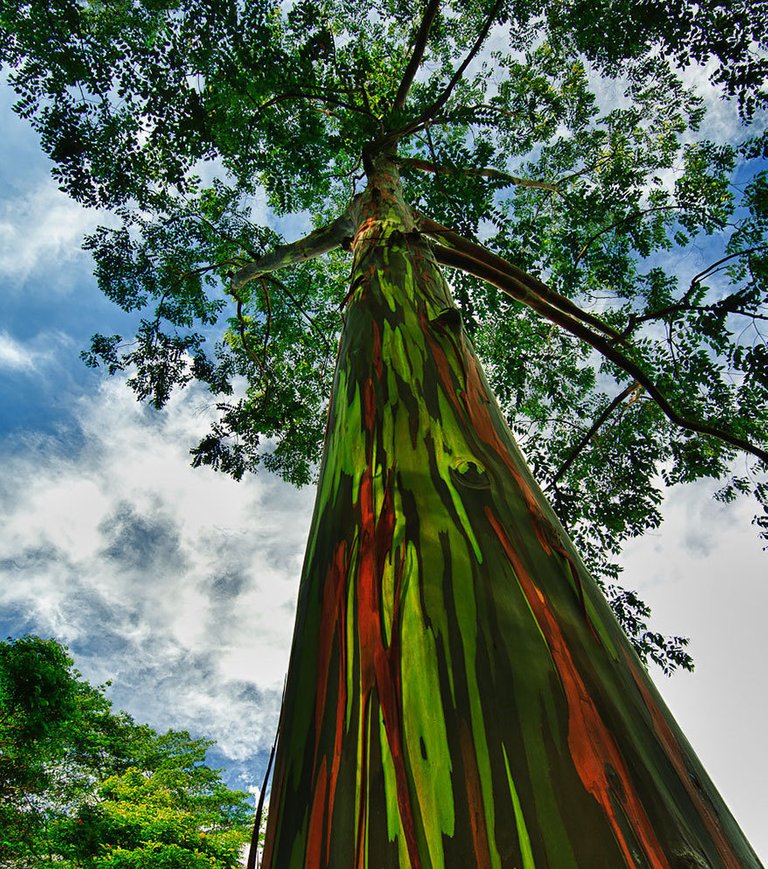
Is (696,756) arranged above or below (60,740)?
below

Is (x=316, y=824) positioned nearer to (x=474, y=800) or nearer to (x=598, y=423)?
(x=474, y=800)

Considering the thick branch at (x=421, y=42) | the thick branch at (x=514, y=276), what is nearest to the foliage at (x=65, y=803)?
the thick branch at (x=514, y=276)

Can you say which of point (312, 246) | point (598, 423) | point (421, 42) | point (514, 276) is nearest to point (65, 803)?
point (312, 246)

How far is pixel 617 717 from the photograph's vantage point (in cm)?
60

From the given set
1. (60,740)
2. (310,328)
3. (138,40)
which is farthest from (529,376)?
(60,740)

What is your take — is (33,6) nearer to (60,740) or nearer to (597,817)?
(597,817)

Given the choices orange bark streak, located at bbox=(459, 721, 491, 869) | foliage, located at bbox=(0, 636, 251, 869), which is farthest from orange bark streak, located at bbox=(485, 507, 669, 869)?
foliage, located at bbox=(0, 636, 251, 869)

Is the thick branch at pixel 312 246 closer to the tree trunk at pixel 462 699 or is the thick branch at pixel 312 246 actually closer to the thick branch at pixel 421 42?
the thick branch at pixel 421 42

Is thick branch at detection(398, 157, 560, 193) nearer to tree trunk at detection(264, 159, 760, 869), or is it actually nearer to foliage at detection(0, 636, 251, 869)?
tree trunk at detection(264, 159, 760, 869)

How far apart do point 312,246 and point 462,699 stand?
3.51 meters

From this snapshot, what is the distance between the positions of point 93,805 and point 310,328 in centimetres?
937

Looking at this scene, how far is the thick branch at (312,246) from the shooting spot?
341cm

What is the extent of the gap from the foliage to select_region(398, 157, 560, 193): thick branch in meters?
9.88

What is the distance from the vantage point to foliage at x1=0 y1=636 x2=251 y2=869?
26.2 feet
